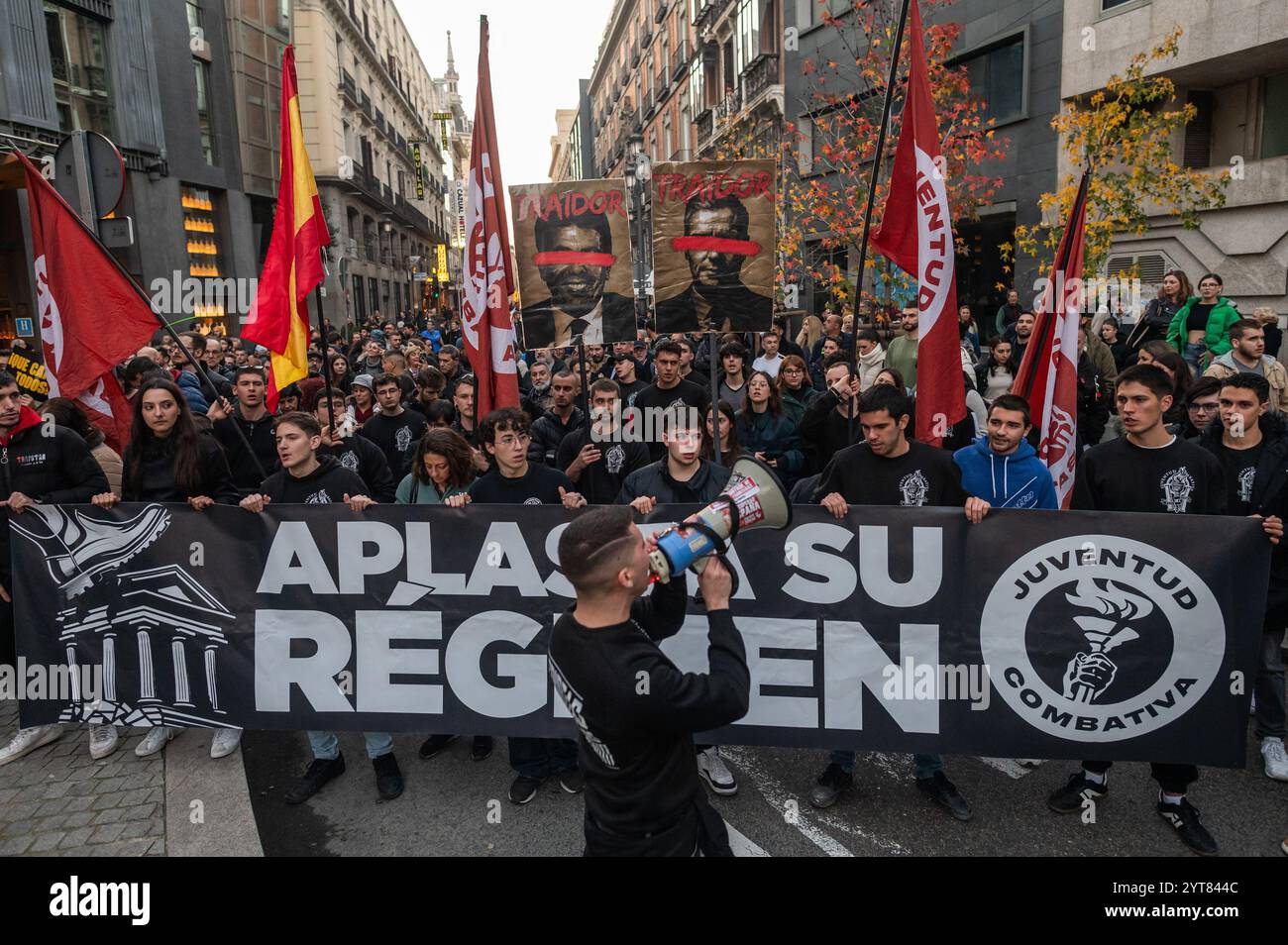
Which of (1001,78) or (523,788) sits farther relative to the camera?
(1001,78)

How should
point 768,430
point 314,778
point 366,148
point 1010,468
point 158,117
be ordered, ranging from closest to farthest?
1. point 314,778
2. point 1010,468
3. point 768,430
4. point 158,117
5. point 366,148

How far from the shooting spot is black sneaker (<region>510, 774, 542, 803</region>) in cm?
404

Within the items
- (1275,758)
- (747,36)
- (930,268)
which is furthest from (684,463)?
(747,36)

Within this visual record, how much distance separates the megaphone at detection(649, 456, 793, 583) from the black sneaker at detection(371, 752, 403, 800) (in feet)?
8.02

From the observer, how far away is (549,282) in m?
5.77

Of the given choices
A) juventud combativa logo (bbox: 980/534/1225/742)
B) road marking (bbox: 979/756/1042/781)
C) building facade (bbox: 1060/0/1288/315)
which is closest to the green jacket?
building facade (bbox: 1060/0/1288/315)

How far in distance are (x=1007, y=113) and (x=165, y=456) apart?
745 inches

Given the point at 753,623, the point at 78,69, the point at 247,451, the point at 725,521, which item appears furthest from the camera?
the point at 78,69

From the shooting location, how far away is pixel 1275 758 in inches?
158

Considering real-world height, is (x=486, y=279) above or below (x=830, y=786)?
above

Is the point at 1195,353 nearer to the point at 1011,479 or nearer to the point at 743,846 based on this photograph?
the point at 1011,479

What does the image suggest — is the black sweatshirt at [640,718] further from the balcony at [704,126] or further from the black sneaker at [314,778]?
the balcony at [704,126]

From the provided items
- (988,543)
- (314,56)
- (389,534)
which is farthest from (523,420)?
(314,56)
